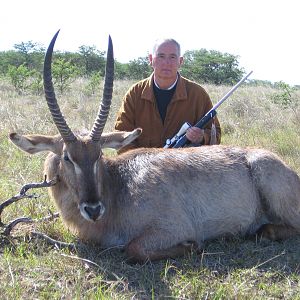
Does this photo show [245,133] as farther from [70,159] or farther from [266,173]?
[70,159]

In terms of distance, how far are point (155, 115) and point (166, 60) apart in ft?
2.62

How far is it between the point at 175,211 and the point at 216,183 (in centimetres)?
65

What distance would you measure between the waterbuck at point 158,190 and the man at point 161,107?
5.16 ft

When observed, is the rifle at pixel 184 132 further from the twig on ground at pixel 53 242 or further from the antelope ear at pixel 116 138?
the twig on ground at pixel 53 242

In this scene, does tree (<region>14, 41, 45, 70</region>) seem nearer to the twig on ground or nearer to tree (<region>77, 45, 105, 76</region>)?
tree (<region>77, 45, 105, 76</region>)

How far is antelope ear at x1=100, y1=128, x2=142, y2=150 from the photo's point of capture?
5.25 metres

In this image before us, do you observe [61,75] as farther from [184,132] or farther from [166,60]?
[184,132]

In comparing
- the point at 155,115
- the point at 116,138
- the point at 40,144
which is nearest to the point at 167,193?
the point at 116,138

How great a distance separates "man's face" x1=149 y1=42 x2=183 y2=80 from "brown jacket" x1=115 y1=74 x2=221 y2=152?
0.28 meters

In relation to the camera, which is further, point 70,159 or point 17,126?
point 17,126

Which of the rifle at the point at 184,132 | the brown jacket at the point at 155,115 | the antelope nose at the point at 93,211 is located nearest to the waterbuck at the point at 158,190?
the antelope nose at the point at 93,211

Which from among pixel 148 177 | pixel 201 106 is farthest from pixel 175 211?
pixel 201 106

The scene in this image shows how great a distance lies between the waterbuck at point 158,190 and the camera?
466 centimetres

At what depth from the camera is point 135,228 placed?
4.83 m
